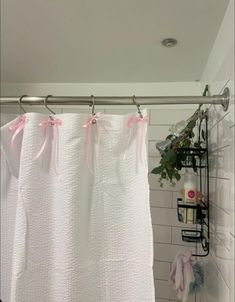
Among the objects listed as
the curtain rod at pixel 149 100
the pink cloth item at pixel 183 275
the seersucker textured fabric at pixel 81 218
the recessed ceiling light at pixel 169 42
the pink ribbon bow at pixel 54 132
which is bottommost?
the pink cloth item at pixel 183 275

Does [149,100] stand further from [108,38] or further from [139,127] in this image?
[108,38]

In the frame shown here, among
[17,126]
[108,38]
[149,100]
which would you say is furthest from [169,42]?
[17,126]

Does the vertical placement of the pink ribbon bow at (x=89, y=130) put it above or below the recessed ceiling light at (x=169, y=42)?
below

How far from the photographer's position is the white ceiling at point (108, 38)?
3.03 feet

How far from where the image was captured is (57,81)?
170 centimetres

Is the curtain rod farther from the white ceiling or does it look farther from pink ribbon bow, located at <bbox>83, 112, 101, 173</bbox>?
the white ceiling


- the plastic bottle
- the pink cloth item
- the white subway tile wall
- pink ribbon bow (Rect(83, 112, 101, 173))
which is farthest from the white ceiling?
the pink cloth item

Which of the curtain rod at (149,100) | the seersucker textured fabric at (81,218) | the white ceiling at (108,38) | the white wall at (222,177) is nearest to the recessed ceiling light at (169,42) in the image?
the white ceiling at (108,38)

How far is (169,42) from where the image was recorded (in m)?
1.14

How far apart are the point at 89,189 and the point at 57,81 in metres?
1.06

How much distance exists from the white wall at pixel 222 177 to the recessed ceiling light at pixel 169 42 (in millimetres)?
171

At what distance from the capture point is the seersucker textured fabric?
2.73 ft

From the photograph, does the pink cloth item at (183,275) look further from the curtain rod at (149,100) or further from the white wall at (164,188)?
the curtain rod at (149,100)

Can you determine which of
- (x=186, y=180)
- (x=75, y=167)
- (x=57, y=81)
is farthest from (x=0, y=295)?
(x=57, y=81)
